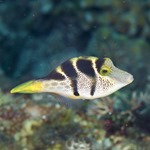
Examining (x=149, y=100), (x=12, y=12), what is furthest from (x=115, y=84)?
(x=12, y=12)

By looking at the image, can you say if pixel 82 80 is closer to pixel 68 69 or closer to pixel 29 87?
pixel 68 69

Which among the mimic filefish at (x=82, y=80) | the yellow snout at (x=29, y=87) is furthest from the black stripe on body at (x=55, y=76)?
the yellow snout at (x=29, y=87)

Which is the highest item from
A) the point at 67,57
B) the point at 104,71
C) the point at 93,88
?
the point at 67,57

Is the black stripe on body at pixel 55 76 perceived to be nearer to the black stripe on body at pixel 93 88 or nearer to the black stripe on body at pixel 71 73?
the black stripe on body at pixel 71 73

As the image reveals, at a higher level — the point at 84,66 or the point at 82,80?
the point at 84,66

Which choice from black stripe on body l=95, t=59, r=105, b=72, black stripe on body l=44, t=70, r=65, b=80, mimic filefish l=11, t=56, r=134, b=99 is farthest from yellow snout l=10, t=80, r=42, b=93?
black stripe on body l=95, t=59, r=105, b=72

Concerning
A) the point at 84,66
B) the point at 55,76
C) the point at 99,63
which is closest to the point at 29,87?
the point at 55,76

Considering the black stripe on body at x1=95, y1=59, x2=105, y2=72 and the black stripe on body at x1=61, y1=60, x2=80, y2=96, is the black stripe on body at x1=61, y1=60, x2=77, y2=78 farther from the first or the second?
the black stripe on body at x1=95, y1=59, x2=105, y2=72

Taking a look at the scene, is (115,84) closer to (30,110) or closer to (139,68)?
(30,110)
